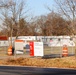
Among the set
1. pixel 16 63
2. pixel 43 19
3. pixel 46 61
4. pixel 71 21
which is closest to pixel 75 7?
pixel 71 21

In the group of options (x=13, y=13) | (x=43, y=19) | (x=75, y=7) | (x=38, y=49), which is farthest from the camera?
(x=43, y=19)

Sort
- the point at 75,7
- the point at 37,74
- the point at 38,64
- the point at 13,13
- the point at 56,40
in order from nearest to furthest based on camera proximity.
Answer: the point at 37,74 < the point at 38,64 < the point at 75,7 < the point at 13,13 < the point at 56,40

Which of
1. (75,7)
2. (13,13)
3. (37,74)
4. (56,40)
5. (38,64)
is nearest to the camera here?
(37,74)

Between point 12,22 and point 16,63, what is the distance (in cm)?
1377

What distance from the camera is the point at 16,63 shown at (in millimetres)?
25234

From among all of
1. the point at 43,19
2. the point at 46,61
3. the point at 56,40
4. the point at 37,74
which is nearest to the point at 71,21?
the point at 46,61

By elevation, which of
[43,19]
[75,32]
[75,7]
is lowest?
[75,32]

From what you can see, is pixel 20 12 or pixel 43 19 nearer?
pixel 20 12

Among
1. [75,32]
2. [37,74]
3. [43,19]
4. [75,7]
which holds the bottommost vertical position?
[37,74]

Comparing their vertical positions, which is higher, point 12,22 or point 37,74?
point 12,22

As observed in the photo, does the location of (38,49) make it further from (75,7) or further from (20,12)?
(20,12)

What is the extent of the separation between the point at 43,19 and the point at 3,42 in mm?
26517

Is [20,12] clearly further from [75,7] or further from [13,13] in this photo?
Answer: [75,7]

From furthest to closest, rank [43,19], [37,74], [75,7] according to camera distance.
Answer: [43,19]
[75,7]
[37,74]
